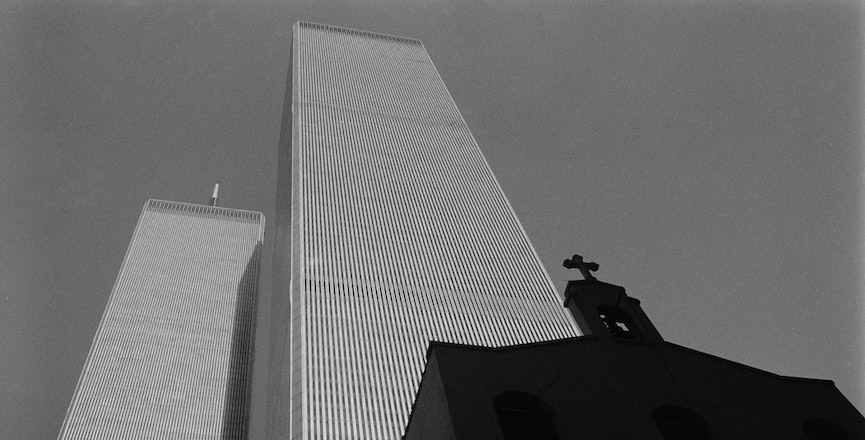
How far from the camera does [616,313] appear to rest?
27.4 m

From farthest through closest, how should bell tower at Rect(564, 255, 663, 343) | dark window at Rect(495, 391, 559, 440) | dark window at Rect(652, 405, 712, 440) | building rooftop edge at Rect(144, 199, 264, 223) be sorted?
building rooftop edge at Rect(144, 199, 264, 223) < bell tower at Rect(564, 255, 663, 343) < dark window at Rect(652, 405, 712, 440) < dark window at Rect(495, 391, 559, 440)

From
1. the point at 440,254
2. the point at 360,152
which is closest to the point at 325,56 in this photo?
the point at 360,152

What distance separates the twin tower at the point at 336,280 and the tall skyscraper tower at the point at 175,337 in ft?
1.05

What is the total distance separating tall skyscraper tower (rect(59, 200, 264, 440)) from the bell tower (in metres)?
113

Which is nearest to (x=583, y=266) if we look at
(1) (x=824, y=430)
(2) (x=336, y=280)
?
(1) (x=824, y=430)

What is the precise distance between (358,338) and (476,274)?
19169 millimetres

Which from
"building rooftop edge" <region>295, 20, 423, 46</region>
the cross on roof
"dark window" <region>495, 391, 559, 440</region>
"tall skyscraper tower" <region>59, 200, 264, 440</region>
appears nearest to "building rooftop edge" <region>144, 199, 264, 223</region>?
"tall skyscraper tower" <region>59, 200, 264, 440</region>

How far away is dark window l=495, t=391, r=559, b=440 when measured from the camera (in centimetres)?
2041

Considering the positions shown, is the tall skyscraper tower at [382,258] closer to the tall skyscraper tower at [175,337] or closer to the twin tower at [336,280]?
the twin tower at [336,280]

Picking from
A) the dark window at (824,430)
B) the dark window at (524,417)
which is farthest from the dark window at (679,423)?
the dark window at (824,430)

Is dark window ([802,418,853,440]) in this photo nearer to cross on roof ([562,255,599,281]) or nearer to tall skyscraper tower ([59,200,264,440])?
cross on roof ([562,255,599,281])

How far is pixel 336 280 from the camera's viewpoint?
2972 inches

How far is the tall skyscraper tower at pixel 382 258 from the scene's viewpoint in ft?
209

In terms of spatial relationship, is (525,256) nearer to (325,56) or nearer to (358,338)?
(358,338)
